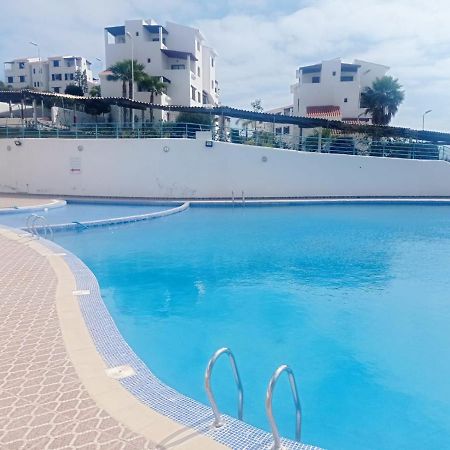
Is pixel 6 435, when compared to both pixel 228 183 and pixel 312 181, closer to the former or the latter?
pixel 228 183

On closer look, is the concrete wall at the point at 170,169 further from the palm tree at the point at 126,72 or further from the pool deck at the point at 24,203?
the palm tree at the point at 126,72

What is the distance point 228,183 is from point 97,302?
13.2 meters

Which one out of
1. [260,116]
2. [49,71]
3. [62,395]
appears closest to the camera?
[62,395]

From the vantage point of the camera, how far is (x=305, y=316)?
19.8 feet

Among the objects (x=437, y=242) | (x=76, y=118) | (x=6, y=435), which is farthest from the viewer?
(x=76, y=118)

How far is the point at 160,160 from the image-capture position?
57.2ft

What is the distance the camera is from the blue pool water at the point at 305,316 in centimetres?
395

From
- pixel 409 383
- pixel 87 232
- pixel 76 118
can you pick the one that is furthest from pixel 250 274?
pixel 76 118

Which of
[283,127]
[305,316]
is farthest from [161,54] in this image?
[305,316]

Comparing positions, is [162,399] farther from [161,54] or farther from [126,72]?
[161,54]

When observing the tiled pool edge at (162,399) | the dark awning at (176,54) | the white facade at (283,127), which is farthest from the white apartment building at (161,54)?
the tiled pool edge at (162,399)

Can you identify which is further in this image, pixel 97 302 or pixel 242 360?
pixel 97 302

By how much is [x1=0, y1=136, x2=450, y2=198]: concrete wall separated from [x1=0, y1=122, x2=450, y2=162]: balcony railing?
0.77 meters

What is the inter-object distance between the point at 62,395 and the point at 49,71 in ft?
194
